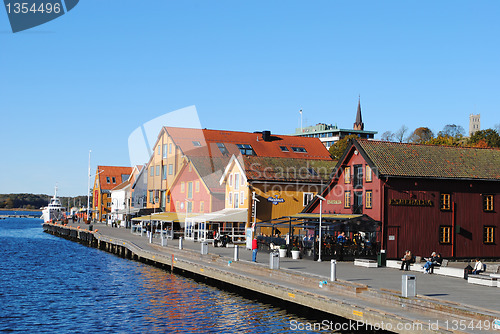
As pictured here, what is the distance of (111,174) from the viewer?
440 feet

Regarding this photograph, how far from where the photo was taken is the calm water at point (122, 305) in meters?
27.1

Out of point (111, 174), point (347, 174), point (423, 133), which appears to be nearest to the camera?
point (347, 174)

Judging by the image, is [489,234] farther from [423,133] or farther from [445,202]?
[423,133]

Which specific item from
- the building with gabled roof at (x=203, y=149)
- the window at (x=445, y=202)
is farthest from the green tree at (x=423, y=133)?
the window at (x=445, y=202)

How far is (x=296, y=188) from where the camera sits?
207 ft

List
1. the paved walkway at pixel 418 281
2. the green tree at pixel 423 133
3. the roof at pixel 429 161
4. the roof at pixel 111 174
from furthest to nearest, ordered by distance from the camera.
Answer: the green tree at pixel 423 133 → the roof at pixel 111 174 → the roof at pixel 429 161 → the paved walkway at pixel 418 281

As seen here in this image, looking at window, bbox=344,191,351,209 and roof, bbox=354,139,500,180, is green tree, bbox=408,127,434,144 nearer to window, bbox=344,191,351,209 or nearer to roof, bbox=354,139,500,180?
roof, bbox=354,139,500,180

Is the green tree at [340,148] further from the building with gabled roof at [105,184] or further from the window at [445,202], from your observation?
the window at [445,202]

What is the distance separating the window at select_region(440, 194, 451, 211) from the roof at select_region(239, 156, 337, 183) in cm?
1585

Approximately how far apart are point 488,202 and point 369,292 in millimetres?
26644

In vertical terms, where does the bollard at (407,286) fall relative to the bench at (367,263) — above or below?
above

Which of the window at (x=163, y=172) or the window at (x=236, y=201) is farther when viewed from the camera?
the window at (x=163, y=172)

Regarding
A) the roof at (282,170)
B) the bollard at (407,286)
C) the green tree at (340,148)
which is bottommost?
the bollard at (407,286)

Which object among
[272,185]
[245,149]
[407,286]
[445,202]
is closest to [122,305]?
[407,286]
